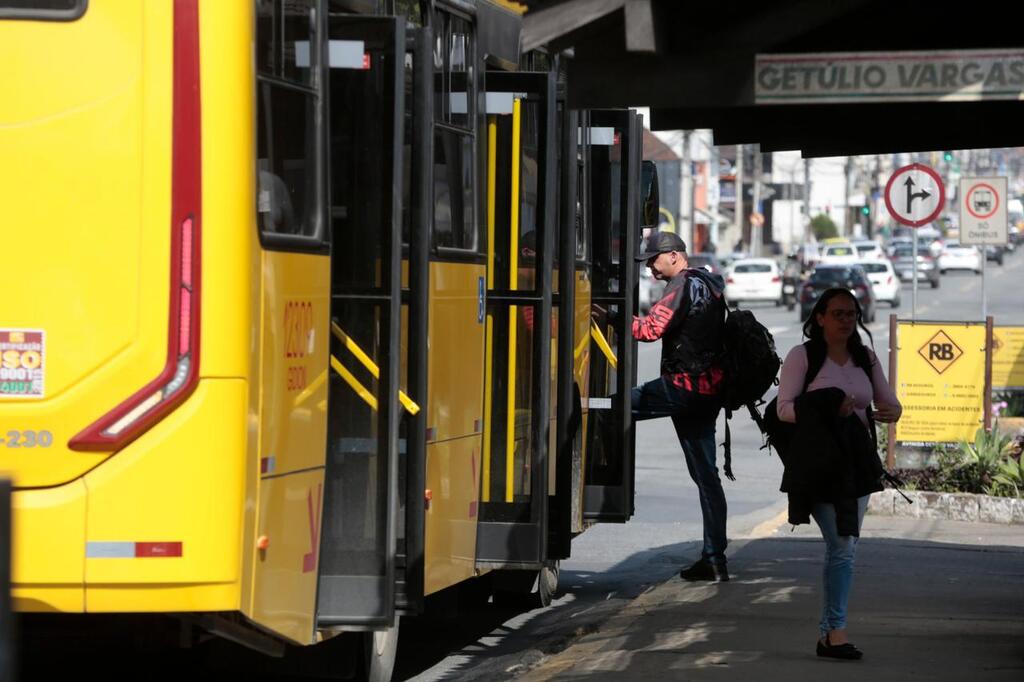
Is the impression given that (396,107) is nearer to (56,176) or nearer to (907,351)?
(56,176)

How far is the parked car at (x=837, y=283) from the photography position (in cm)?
5172

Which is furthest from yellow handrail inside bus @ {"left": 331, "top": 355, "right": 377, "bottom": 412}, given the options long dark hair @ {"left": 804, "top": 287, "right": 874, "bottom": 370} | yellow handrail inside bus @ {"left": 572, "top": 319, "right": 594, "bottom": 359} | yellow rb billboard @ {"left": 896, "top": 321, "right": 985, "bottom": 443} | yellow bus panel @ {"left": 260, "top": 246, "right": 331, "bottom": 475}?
yellow rb billboard @ {"left": 896, "top": 321, "right": 985, "bottom": 443}

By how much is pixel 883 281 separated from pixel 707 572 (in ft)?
166

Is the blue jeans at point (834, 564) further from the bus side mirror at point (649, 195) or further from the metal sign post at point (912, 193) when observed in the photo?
the metal sign post at point (912, 193)

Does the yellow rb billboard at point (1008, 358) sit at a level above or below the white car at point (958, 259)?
below

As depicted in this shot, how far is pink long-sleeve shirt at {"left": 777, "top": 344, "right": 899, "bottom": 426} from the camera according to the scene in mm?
8766

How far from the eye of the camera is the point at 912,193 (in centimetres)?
2428

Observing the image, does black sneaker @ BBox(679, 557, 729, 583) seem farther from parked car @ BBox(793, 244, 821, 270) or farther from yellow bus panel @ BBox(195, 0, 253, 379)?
parked car @ BBox(793, 244, 821, 270)

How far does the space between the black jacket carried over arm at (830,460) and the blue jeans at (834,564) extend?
5 cm

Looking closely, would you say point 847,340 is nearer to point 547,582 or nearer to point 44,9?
point 547,582

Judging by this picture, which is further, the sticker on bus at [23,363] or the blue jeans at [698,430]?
the blue jeans at [698,430]

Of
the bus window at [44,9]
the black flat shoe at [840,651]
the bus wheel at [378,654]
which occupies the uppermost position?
the bus window at [44,9]

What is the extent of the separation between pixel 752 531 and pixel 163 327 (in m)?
8.94

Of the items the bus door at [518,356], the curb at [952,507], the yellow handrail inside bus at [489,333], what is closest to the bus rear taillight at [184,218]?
the yellow handrail inside bus at [489,333]
